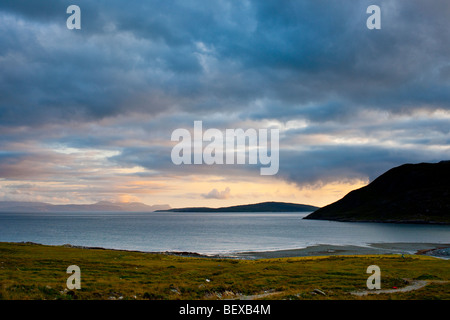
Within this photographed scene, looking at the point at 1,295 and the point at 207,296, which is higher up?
the point at 1,295

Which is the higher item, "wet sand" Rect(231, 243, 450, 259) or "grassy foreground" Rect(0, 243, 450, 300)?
"grassy foreground" Rect(0, 243, 450, 300)

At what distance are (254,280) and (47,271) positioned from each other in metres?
24.6

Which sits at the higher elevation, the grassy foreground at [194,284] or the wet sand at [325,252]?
the grassy foreground at [194,284]

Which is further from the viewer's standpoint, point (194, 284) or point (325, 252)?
point (325, 252)

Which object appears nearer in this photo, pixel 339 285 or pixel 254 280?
pixel 339 285

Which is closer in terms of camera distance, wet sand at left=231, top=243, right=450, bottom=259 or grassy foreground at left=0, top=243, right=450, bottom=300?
grassy foreground at left=0, top=243, right=450, bottom=300

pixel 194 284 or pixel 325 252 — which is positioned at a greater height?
pixel 194 284

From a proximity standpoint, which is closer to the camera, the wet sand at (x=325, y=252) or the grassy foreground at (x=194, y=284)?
the grassy foreground at (x=194, y=284)
